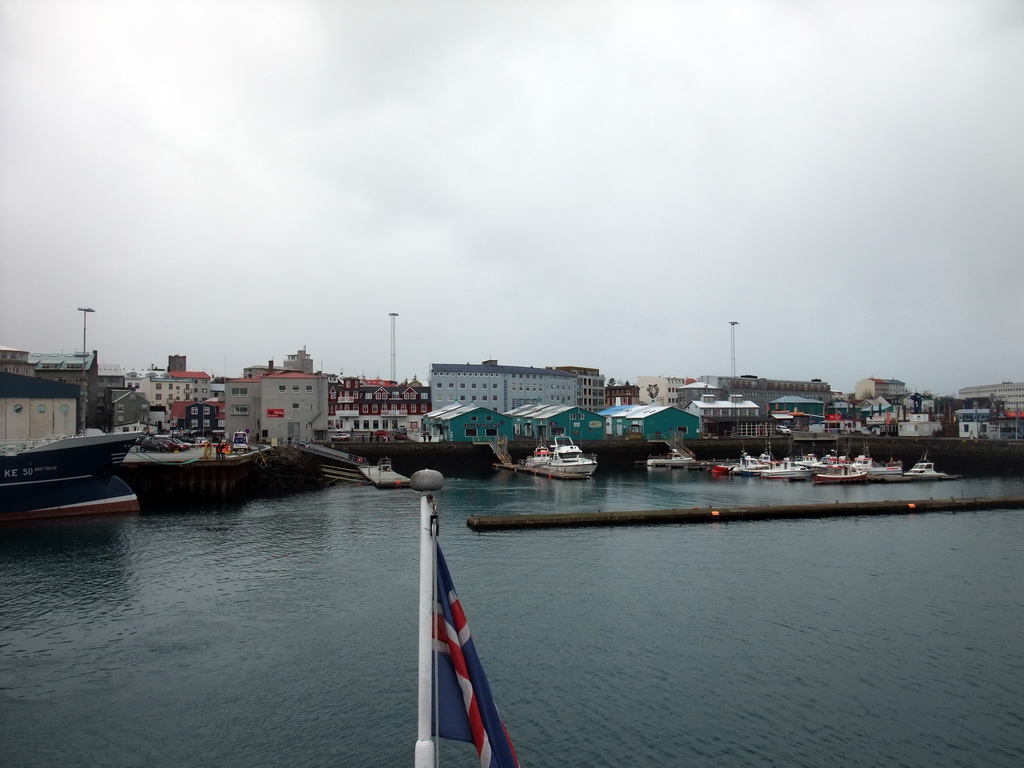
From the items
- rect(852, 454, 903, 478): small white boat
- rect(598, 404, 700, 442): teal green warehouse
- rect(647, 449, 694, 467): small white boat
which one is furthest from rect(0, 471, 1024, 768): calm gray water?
rect(598, 404, 700, 442): teal green warehouse

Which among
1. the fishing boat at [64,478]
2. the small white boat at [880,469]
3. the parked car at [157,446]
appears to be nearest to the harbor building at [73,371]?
the parked car at [157,446]

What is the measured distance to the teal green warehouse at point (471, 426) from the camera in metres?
66.6

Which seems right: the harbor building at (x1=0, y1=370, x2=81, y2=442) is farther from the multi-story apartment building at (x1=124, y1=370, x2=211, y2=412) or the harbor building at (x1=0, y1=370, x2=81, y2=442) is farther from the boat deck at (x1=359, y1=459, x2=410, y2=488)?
the multi-story apartment building at (x1=124, y1=370, x2=211, y2=412)

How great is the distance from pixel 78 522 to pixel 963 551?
123 feet

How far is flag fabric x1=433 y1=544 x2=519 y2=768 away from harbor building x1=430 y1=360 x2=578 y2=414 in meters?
76.7

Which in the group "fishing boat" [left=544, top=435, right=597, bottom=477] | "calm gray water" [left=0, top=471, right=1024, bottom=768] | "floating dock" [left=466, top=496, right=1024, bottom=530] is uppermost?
"fishing boat" [left=544, top=435, right=597, bottom=477]

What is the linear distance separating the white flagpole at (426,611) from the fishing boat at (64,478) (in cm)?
3315

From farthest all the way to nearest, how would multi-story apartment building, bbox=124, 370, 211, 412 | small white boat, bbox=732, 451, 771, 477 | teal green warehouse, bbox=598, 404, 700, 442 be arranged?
multi-story apartment building, bbox=124, 370, 211, 412
teal green warehouse, bbox=598, 404, 700, 442
small white boat, bbox=732, 451, 771, 477

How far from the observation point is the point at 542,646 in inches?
613

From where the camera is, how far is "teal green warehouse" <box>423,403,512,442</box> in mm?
66562

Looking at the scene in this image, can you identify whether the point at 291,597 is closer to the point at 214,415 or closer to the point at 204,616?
the point at 204,616

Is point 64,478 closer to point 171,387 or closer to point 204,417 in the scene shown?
point 204,417

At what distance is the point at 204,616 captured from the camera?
57.6 ft

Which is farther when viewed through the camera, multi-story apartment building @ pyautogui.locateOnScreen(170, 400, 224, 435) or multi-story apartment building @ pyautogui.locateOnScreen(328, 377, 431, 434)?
multi-story apartment building @ pyautogui.locateOnScreen(170, 400, 224, 435)
